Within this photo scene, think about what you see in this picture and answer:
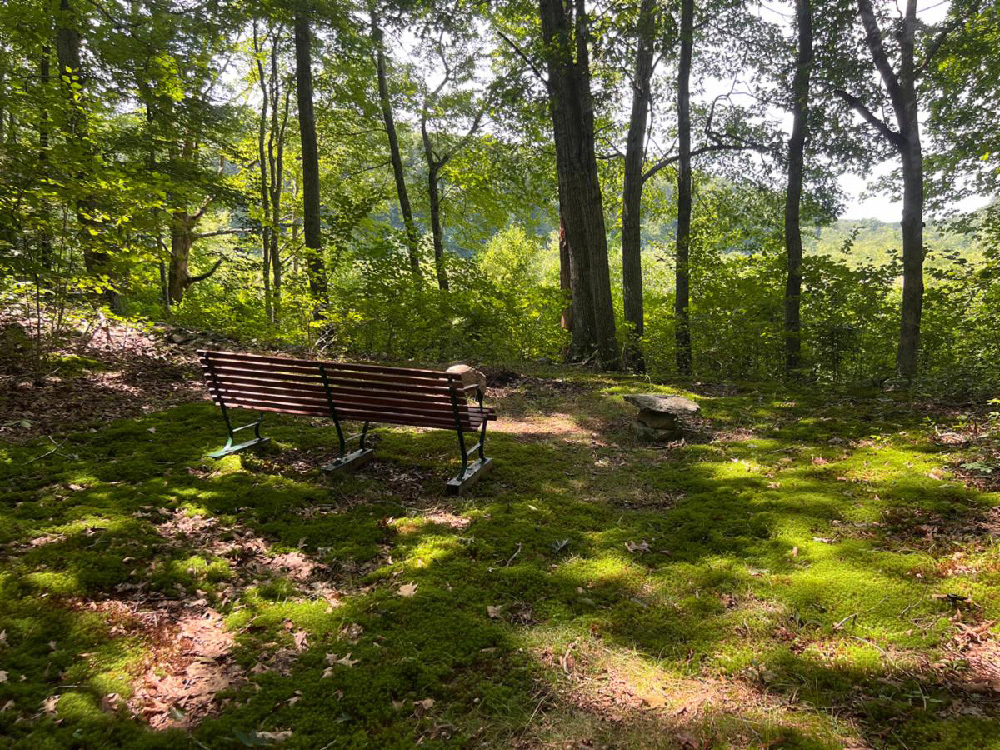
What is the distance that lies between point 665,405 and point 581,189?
5942mm

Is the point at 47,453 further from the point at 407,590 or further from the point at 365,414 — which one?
the point at 407,590

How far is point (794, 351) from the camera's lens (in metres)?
11.1

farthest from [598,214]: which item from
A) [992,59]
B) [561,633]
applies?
[561,633]

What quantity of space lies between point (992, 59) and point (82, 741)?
16.3m

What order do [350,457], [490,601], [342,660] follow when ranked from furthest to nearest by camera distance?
[350,457], [490,601], [342,660]

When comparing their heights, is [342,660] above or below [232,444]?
below

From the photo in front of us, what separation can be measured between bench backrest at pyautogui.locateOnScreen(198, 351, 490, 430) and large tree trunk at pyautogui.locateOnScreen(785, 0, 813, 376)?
322 inches

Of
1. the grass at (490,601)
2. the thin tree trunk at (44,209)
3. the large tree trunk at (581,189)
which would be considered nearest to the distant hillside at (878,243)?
the large tree trunk at (581,189)

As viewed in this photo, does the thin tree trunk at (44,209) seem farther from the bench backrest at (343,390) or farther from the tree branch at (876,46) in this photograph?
the tree branch at (876,46)

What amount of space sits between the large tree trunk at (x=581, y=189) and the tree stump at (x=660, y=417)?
4167mm

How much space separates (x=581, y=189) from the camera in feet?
34.9

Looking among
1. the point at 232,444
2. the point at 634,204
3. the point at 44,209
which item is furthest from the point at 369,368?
the point at 634,204

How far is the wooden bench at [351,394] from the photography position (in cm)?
464

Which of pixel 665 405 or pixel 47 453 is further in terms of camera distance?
pixel 665 405
